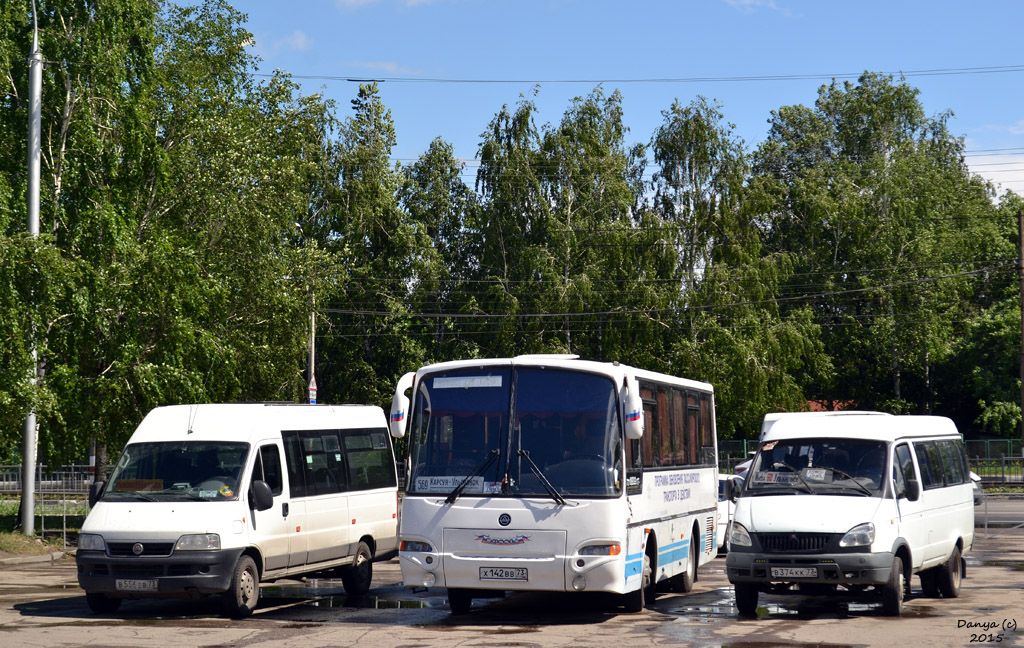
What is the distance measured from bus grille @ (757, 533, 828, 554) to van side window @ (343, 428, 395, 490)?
6254 millimetres

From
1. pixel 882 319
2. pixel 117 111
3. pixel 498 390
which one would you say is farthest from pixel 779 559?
pixel 882 319

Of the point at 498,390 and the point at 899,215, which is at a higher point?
the point at 899,215

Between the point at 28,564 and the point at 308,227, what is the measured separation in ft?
107

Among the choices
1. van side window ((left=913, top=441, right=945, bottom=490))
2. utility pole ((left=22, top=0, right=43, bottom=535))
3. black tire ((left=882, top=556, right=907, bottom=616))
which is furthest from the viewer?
utility pole ((left=22, top=0, right=43, bottom=535))

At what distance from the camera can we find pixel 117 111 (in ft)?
82.2

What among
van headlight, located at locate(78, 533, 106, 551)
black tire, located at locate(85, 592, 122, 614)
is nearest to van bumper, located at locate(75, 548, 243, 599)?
van headlight, located at locate(78, 533, 106, 551)

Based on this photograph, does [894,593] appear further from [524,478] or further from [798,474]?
[524,478]

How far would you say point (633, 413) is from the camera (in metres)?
13.2

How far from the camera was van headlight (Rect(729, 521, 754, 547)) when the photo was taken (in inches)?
534

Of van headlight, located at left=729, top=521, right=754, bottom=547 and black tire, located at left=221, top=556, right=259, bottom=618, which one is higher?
van headlight, located at left=729, top=521, right=754, bottom=547

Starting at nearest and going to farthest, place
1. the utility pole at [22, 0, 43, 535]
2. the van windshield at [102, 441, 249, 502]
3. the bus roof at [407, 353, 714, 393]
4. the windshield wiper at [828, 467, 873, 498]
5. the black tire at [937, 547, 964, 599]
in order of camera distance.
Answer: the bus roof at [407, 353, 714, 393] < the windshield wiper at [828, 467, 873, 498] < the van windshield at [102, 441, 249, 502] < the black tire at [937, 547, 964, 599] < the utility pole at [22, 0, 43, 535]

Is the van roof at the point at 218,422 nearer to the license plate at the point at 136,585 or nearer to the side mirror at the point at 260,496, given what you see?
the side mirror at the point at 260,496

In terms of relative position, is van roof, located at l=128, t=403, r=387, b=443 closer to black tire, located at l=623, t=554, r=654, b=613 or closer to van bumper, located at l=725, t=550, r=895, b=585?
black tire, located at l=623, t=554, r=654, b=613

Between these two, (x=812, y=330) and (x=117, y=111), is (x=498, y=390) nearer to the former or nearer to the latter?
(x=117, y=111)
